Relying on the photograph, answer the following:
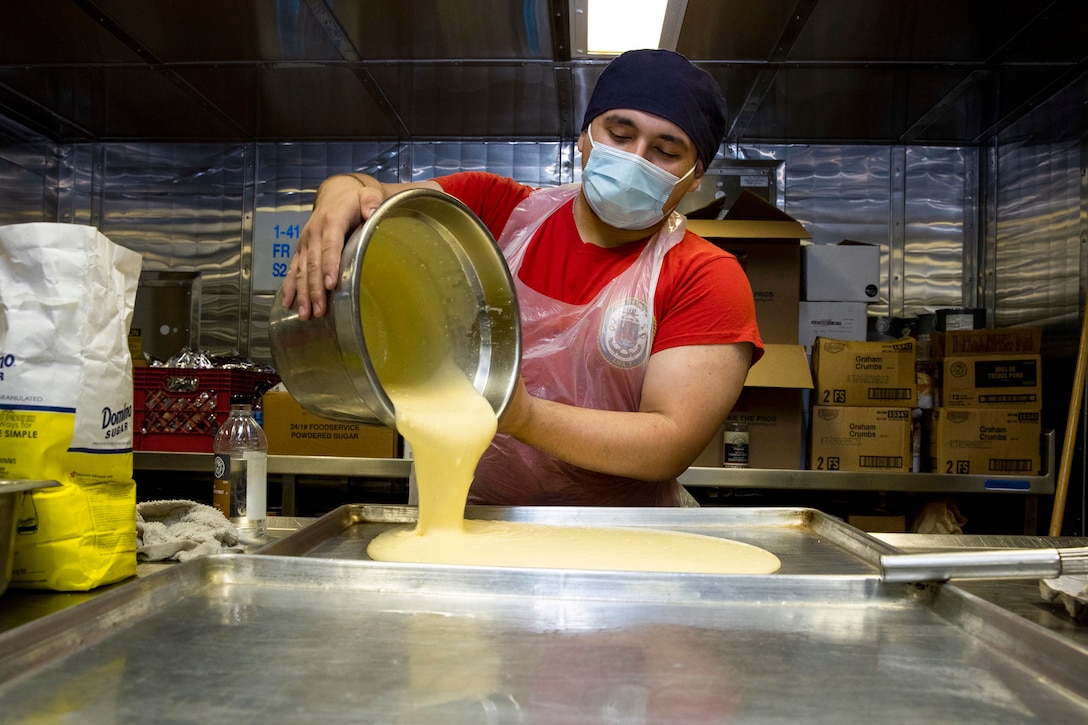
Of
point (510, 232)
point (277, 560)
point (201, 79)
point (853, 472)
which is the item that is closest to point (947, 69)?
point (853, 472)

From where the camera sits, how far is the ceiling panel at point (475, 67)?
247cm

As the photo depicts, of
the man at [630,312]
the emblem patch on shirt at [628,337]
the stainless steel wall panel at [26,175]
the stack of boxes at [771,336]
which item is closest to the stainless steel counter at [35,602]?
the man at [630,312]

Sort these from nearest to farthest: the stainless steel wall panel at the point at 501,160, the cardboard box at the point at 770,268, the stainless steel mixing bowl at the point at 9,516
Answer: the stainless steel mixing bowl at the point at 9,516 < the cardboard box at the point at 770,268 < the stainless steel wall panel at the point at 501,160

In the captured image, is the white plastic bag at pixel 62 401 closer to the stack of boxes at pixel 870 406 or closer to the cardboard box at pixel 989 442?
the stack of boxes at pixel 870 406

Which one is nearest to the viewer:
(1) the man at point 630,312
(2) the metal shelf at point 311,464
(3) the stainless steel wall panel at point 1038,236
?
(1) the man at point 630,312

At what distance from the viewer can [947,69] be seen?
285cm

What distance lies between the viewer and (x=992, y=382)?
2736 millimetres

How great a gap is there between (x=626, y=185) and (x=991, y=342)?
6.35ft

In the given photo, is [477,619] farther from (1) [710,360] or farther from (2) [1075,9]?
(2) [1075,9]

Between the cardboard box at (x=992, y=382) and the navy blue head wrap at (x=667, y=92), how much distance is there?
5.67 feet

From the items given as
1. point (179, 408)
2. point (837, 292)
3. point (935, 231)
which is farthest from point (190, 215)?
point (935, 231)

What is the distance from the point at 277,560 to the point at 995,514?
10.0 ft

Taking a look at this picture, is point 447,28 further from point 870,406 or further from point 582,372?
point 870,406

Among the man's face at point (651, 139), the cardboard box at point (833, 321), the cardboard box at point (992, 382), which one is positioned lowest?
the cardboard box at point (992, 382)
